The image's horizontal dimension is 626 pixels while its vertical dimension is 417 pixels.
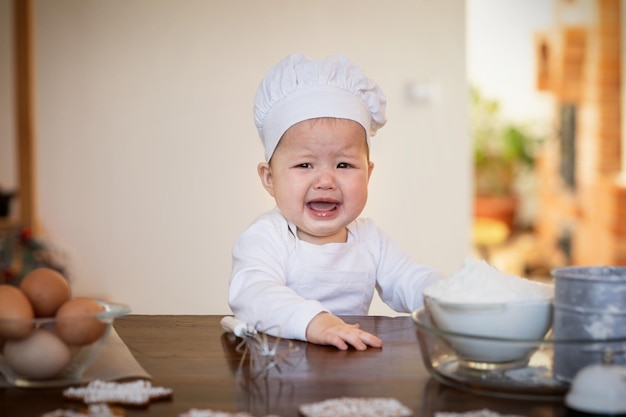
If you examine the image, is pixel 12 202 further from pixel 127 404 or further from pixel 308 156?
pixel 127 404

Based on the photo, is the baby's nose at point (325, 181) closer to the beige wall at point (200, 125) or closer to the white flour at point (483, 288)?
the white flour at point (483, 288)

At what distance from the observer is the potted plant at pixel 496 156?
8.52 m

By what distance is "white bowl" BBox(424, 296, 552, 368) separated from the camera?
0.98 meters

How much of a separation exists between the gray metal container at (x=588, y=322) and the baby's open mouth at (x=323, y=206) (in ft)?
2.02

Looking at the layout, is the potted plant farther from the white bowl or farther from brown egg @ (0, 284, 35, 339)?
brown egg @ (0, 284, 35, 339)

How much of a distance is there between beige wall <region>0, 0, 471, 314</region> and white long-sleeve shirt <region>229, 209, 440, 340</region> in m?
2.31

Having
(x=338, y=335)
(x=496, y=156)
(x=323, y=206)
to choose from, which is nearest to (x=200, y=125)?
(x=323, y=206)

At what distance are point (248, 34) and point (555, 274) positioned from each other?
313cm

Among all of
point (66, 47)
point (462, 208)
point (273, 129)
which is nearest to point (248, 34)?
point (66, 47)

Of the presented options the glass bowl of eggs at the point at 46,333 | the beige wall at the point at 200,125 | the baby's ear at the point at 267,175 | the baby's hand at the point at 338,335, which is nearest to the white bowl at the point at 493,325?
the baby's hand at the point at 338,335

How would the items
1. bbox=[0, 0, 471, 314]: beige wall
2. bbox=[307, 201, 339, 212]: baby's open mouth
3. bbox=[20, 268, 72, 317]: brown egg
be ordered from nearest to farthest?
bbox=[20, 268, 72, 317]: brown egg → bbox=[307, 201, 339, 212]: baby's open mouth → bbox=[0, 0, 471, 314]: beige wall

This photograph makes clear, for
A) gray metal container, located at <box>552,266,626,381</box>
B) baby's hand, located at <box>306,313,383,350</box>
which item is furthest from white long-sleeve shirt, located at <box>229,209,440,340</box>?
gray metal container, located at <box>552,266,626,381</box>

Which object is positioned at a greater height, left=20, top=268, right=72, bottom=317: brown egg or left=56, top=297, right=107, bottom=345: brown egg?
left=20, top=268, right=72, bottom=317: brown egg

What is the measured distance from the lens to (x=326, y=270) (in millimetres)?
1532
